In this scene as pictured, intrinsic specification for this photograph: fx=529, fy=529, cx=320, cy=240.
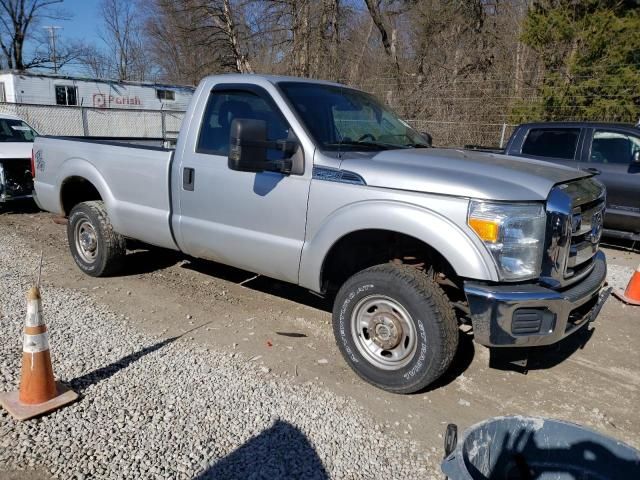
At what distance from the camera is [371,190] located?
136 inches

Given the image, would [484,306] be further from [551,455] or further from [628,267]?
[628,267]

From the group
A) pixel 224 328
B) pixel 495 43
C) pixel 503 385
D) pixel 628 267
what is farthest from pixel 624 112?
pixel 224 328

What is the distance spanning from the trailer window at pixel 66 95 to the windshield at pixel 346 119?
77.6 feet

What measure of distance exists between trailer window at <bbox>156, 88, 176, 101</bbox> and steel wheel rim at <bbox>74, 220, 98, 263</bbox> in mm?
23652

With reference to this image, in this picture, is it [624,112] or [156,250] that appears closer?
[156,250]

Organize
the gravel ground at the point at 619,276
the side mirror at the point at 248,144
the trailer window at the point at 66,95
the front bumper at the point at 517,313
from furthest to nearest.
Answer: the trailer window at the point at 66,95
the gravel ground at the point at 619,276
the side mirror at the point at 248,144
the front bumper at the point at 517,313

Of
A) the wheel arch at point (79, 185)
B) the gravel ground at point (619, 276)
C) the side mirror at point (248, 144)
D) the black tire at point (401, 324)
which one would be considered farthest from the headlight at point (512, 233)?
the wheel arch at point (79, 185)

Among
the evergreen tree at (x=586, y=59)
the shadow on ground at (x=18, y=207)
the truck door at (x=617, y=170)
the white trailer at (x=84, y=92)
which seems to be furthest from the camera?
the white trailer at (x=84, y=92)

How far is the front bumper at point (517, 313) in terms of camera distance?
9.94ft

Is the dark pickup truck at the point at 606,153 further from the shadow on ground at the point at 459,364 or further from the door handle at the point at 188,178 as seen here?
the door handle at the point at 188,178

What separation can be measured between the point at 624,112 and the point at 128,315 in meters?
11.1

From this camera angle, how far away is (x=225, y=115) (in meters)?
4.43

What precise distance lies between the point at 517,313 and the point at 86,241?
453 cm

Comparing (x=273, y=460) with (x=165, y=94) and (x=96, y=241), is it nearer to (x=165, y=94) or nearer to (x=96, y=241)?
(x=96, y=241)
